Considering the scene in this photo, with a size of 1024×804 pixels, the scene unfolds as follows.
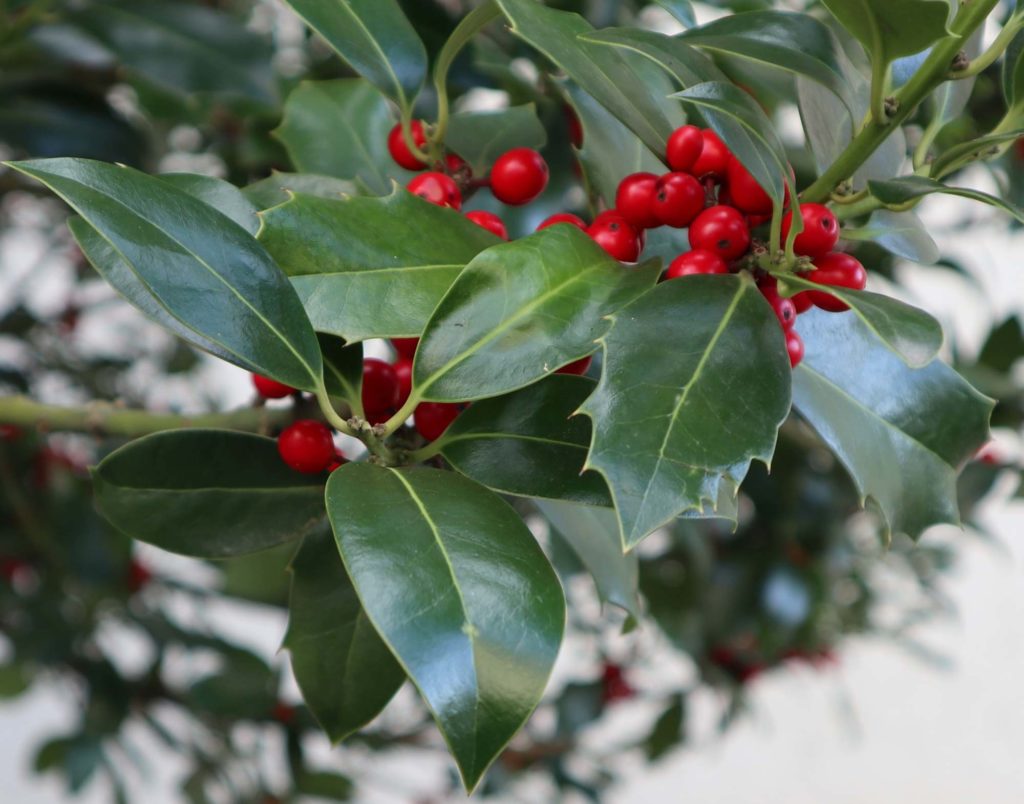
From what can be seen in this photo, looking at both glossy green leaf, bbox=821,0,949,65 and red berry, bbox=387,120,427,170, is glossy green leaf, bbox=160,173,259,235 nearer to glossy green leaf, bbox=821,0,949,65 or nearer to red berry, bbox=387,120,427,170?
red berry, bbox=387,120,427,170

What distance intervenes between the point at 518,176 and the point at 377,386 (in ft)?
0.38

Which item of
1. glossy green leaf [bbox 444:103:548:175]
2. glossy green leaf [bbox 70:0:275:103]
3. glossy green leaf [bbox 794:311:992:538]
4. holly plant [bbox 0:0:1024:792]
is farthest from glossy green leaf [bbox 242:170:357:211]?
glossy green leaf [bbox 70:0:275:103]

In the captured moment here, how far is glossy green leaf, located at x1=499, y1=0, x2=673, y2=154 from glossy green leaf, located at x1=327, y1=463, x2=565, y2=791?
0.15 m

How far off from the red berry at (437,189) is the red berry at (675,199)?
0.09 m

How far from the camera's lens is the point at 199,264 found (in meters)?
0.35

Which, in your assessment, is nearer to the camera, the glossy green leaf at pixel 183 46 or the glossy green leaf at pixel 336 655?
the glossy green leaf at pixel 336 655

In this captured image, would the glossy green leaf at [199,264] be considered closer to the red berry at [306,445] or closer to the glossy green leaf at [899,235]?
the red berry at [306,445]

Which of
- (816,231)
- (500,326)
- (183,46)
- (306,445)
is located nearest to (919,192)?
(816,231)

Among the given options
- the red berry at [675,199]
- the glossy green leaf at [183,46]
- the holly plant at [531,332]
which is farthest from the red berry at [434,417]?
the glossy green leaf at [183,46]

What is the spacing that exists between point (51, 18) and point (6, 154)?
330 millimetres

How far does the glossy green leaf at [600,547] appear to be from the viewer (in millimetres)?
469

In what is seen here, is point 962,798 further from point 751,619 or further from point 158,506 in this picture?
point 158,506

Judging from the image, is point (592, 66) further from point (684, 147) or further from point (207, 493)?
point (207, 493)

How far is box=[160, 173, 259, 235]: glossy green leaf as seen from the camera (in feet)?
1.33
